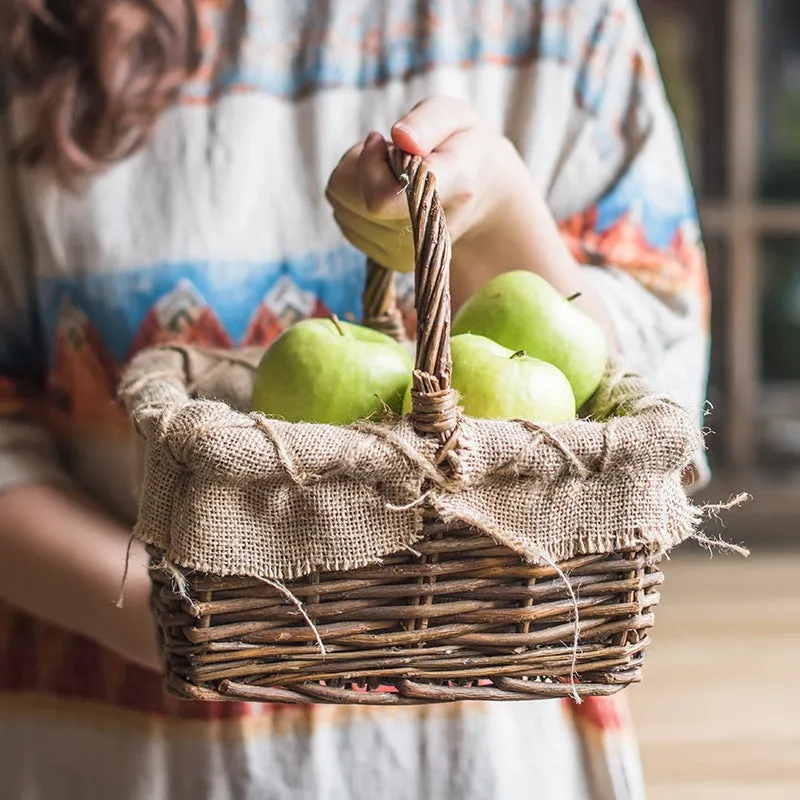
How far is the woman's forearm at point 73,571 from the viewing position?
704 mm

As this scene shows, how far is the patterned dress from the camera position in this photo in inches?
31.0

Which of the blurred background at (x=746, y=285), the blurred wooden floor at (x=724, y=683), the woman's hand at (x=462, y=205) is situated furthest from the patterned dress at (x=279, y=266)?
the blurred background at (x=746, y=285)

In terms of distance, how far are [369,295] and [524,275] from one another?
127 mm

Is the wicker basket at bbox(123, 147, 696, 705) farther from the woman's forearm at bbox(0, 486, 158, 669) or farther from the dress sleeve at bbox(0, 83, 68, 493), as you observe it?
the dress sleeve at bbox(0, 83, 68, 493)

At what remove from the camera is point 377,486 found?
498mm

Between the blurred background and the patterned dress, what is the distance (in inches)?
45.5

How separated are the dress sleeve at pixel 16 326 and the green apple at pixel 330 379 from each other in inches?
13.5

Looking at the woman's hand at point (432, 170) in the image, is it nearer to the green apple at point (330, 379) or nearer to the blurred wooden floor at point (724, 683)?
the green apple at point (330, 379)

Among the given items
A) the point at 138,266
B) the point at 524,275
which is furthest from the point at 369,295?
the point at 138,266

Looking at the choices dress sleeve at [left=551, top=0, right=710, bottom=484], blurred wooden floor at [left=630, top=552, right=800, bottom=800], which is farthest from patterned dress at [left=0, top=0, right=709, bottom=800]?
blurred wooden floor at [left=630, top=552, right=800, bottom=800]

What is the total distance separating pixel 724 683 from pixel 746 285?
87cm

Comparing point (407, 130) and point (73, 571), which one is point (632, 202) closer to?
point (407, 130)

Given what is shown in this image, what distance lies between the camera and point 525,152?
84 centimetres

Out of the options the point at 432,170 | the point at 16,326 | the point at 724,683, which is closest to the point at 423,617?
the point at 432,170
